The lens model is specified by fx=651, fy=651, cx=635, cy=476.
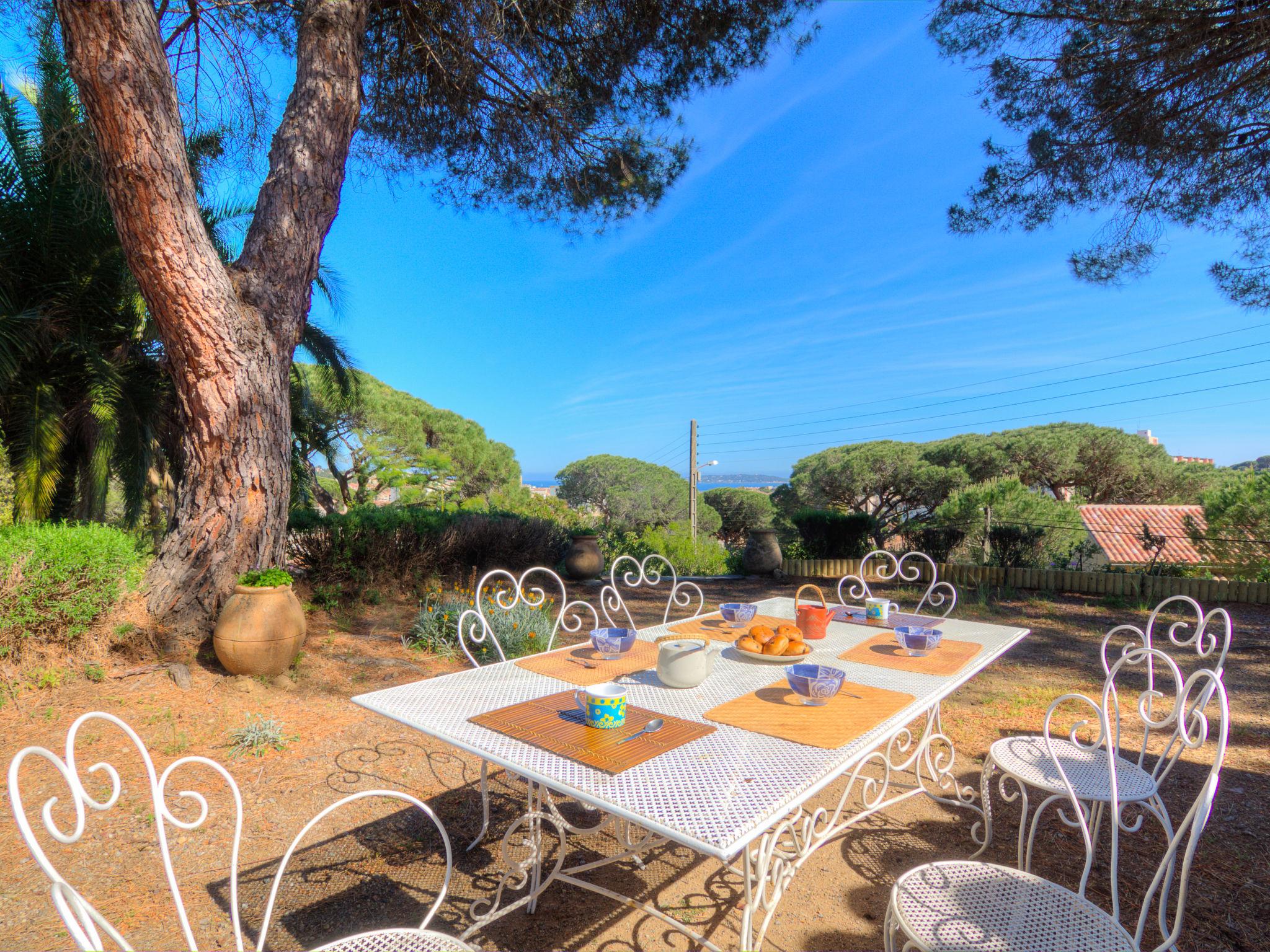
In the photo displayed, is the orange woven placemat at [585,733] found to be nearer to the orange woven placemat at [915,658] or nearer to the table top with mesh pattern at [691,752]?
the table top with mesh pattern at [691,752]

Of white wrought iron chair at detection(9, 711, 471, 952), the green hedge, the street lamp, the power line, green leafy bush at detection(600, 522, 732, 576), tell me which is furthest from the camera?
the street lamp

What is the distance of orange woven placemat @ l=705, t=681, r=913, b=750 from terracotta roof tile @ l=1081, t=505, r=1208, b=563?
12438mm

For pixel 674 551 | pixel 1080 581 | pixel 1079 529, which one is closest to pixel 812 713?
pixel 1080 581

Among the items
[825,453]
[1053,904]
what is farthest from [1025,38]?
[825,453]

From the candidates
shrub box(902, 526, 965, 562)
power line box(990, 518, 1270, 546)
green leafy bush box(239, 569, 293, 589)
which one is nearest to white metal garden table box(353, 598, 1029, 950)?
green leafy bush box(239, 569, 293, 589)

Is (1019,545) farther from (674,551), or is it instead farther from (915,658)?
(915,658)

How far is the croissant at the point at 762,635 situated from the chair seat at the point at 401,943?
1177 mm

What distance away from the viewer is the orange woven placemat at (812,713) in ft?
4.86

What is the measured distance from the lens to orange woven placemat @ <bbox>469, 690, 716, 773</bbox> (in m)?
1.37

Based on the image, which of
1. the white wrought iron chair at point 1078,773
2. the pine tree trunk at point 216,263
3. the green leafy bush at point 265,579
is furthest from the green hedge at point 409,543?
the white wrought iron chair at point 1078,773

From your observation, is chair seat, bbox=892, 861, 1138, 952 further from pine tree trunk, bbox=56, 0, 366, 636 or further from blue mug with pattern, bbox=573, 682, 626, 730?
pine tree trunk, bbox=56, 0, 366, 636

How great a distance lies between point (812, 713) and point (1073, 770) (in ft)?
3.70

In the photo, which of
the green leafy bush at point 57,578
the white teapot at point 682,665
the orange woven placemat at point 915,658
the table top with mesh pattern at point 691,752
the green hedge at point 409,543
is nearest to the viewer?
the table top with mesh pattern at point 691,752

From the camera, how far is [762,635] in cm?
212
